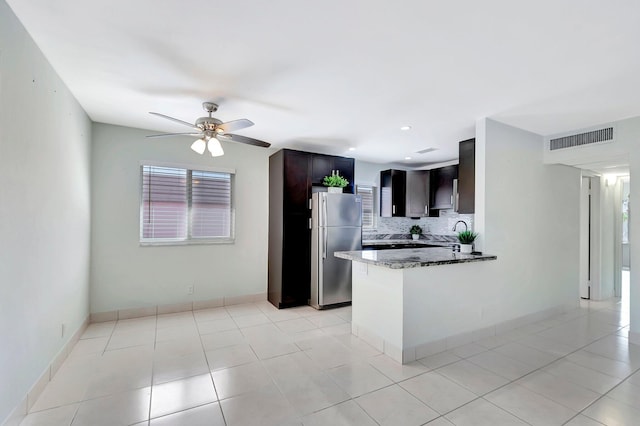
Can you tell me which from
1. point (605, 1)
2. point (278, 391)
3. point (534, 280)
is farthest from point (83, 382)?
point (534, 280)

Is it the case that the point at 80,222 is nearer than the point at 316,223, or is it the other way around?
the point at 80,222

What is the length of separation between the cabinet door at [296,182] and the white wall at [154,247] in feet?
1.91

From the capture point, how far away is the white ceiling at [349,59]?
1.67 meters

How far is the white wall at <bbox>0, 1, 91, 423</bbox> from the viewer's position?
1.73 m

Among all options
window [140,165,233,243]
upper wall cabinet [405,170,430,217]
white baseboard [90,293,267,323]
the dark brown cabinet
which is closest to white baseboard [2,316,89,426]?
white baseboard [90,293,267,323]

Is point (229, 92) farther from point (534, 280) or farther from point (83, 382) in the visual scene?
point (534, 280)

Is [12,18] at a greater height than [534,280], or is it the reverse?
[12,18]

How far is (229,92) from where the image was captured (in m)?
2.76

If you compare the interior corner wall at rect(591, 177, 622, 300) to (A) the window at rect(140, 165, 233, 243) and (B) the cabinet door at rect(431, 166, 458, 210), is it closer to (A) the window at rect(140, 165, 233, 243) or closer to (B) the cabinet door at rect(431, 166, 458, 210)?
(B) the cabinet door at rect(431, 166, 458, 210)

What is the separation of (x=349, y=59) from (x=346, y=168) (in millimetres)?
2839

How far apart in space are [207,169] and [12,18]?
8.63 feet

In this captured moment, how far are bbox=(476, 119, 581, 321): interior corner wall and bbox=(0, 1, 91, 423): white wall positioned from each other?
402 cm

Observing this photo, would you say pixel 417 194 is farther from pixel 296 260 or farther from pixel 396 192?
pixel 296 260

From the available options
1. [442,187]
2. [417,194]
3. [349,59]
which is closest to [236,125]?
[349,59]
